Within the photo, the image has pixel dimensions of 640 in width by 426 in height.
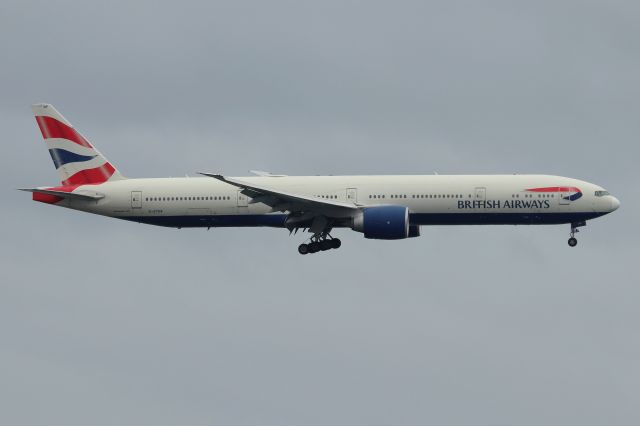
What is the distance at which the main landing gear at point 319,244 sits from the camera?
83375 mm

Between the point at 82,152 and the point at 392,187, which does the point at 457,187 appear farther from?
the point at 82,152

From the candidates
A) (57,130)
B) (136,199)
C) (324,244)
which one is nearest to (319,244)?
(324,244)

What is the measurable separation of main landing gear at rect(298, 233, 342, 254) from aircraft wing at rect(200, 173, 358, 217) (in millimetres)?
2165

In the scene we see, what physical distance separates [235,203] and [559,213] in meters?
18.4

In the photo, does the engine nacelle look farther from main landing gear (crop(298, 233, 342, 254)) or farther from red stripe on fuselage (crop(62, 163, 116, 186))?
red stripe on fuselage (crop(62, 163, 116, 186))

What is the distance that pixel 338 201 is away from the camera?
82938 millimetres

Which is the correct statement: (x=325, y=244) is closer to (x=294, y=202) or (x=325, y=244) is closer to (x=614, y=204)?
(x=294, y=202)

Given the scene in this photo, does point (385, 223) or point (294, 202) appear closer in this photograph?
point (385, 223)

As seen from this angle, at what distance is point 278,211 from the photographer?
271 feet

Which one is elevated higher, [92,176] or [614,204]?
[92,176]

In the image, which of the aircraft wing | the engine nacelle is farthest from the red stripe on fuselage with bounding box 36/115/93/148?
the engine nacelle

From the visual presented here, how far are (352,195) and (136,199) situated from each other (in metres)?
13.0

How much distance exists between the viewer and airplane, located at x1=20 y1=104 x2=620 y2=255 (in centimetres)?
8075

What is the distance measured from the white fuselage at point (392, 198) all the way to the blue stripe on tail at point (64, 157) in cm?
364
